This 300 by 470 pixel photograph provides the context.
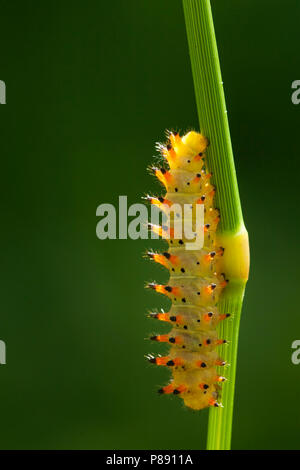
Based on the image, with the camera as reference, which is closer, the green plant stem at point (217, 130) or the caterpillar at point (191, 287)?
the green plant stem at point (217, 130)

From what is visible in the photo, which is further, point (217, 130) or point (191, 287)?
point (191, 287)

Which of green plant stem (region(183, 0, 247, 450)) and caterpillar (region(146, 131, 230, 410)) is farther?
caterpillar (region(146, 131, 230, 410))

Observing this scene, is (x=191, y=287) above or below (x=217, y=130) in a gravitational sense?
below

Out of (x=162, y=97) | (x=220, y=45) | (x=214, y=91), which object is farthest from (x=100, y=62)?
(x=214, y=91)

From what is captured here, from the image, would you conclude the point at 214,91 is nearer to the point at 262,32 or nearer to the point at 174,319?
the point at 174,319
